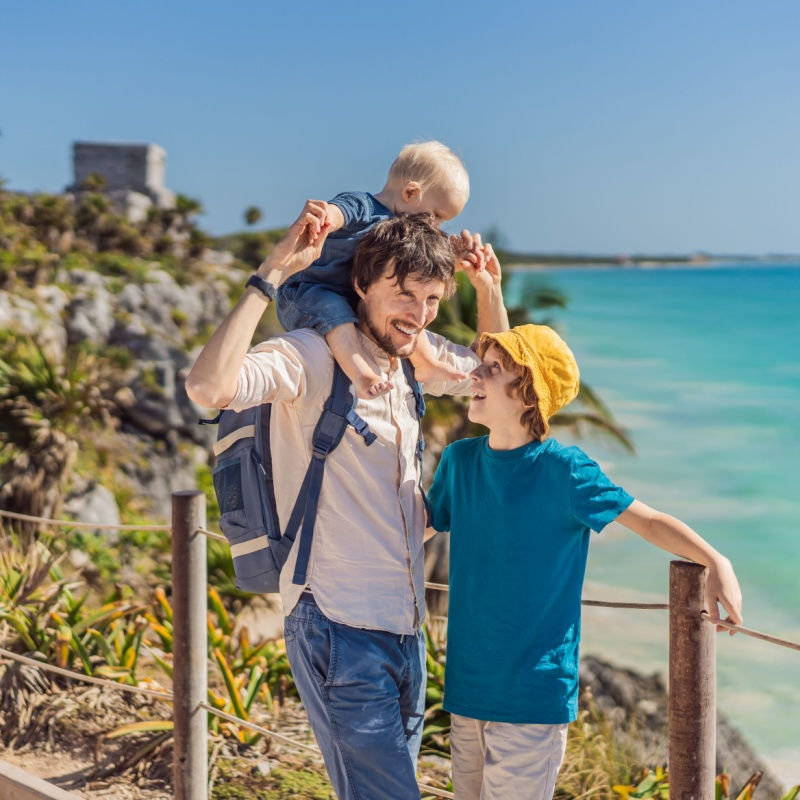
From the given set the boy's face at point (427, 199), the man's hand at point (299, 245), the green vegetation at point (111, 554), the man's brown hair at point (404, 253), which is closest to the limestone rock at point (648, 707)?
the green vegetation at point (111, 554)

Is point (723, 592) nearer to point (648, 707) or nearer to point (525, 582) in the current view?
point (525, 582)

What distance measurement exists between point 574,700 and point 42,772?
2.42m

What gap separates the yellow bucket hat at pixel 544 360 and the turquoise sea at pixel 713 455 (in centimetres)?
1181

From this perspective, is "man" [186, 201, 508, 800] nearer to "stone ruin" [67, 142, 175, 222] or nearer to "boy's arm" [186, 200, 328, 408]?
"boy's arm" [186, 200, 328, 408]

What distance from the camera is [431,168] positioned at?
2.21 meters

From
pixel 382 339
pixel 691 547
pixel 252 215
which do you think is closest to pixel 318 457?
pixel 382 339

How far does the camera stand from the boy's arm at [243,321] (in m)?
1.76

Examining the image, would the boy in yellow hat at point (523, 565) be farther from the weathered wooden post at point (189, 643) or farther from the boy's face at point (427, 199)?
the weathered wooden post at point (189, 643)

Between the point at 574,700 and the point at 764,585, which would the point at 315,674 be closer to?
the point at 574,700

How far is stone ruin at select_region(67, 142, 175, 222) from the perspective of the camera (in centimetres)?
4166

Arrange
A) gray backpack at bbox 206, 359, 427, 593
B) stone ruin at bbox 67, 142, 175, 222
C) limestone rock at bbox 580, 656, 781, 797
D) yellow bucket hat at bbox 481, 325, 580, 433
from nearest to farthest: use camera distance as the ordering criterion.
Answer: gray backpack at bbox 206, 359, 427, 593
yellow bucket hat at bbox 481, 325, 580, 433
limestone rock at bbox 580, 656, 781, 797
stone ruin at bbox 67, 142, 175, 222

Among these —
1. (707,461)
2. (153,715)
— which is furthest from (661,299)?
(153,715)

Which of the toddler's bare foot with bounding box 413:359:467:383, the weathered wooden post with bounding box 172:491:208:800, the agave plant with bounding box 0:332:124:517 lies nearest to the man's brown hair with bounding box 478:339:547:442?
the toddler's bare foot with bounding box 413:359:467:383

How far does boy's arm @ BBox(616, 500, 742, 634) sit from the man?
46 centimetres
